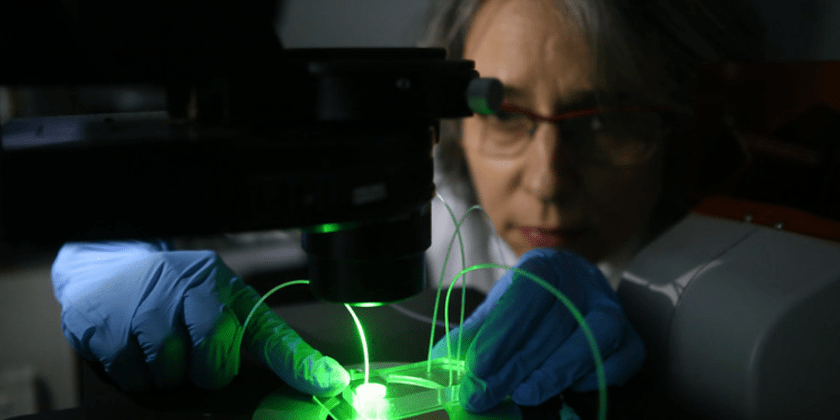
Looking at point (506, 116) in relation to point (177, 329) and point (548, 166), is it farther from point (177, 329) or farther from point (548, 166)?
point (177, 329)

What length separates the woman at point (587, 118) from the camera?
3.77 ft

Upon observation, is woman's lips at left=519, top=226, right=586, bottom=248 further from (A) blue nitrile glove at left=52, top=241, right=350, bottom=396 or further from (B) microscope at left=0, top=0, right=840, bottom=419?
(B) microscope at left=0, top=0, right=840, bottom=419

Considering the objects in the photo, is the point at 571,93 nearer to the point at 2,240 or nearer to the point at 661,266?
the point at 661,266

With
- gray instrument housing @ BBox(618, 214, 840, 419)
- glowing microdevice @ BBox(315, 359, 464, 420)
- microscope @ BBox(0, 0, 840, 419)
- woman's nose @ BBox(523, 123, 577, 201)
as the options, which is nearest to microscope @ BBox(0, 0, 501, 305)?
microscope @ BBox(0, 0, 840, 419)

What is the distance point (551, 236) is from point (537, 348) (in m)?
0.53

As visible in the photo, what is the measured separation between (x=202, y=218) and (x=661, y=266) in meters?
0.75

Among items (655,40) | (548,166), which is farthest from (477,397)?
(655,40)

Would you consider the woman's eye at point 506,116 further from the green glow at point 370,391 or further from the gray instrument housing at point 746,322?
the green glow at point 370,391

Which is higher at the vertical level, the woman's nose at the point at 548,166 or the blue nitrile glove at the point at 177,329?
the woman's nose at the point at 548,166

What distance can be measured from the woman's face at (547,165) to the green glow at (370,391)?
638 mm

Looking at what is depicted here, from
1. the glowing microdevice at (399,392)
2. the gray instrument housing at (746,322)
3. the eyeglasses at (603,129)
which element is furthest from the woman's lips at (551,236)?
the glowing microdevice at (399,392)

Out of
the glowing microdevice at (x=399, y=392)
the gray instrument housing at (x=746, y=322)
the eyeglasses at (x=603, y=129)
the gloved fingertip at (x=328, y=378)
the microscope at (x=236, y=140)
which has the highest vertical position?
the microscope at (x=236, y=140)

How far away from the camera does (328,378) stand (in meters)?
0.76

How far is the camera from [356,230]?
546 millimetres
